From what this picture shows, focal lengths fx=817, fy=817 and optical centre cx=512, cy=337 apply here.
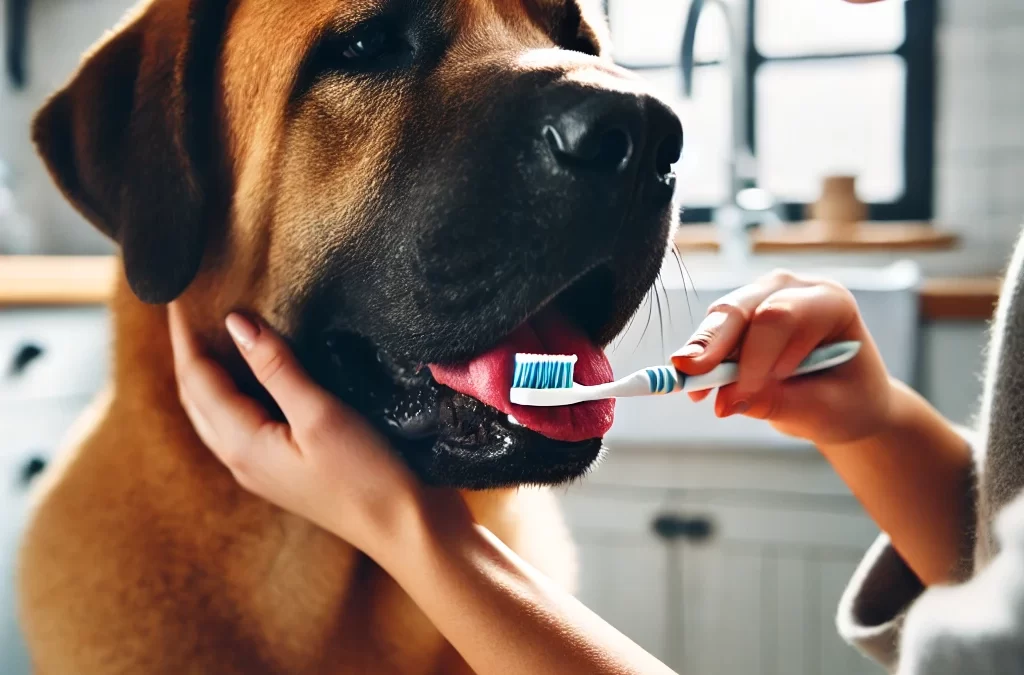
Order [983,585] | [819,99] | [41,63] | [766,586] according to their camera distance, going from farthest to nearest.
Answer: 1. [819,99]
2. [41,63]
3. [766,586]
4. [983,585]

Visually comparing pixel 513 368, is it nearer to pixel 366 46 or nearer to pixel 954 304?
pixel 366 46

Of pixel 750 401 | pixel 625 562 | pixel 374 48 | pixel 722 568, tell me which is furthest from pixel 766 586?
pixel 374 48

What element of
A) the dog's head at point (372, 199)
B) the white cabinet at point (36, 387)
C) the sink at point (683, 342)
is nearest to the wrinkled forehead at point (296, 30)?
the dog's head at point (372, 199)

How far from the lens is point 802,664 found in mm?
1318

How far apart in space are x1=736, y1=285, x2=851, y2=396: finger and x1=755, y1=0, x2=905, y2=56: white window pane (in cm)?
148

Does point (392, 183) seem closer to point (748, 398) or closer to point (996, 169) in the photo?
point (748, 398)

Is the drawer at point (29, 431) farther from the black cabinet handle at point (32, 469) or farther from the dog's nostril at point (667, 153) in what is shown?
the dog's nostril at point (667, 153)

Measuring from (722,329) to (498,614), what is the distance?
0.29m

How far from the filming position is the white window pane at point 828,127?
78.1 inches

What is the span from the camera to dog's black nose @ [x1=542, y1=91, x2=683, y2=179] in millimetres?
532

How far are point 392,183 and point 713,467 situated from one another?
0.92 metres

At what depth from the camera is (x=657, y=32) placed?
1772 mm

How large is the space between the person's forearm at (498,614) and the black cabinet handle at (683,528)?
0.75m

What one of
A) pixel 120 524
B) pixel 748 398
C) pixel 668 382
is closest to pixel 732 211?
pixel 748 398
